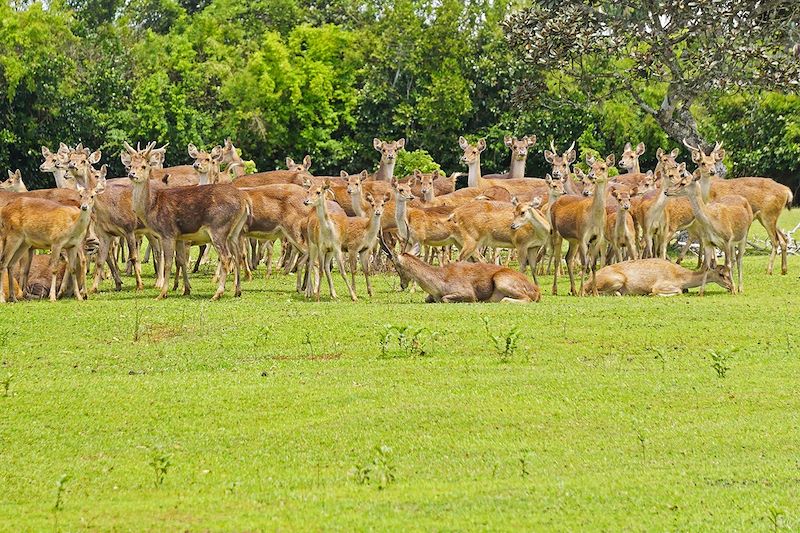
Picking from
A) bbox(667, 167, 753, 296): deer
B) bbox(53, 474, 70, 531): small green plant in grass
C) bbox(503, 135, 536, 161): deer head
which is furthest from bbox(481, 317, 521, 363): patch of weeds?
bbox(503, 135, 536, 161): deer head

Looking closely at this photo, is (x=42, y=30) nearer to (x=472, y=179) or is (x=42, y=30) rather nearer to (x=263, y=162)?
(x=263, y=162)

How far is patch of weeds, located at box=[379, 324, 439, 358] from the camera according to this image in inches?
527

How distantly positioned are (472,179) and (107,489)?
19.1 m

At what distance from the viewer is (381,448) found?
362 inches

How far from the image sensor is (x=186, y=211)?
18422 mm

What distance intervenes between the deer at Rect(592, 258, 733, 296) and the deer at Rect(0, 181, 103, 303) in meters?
6.82

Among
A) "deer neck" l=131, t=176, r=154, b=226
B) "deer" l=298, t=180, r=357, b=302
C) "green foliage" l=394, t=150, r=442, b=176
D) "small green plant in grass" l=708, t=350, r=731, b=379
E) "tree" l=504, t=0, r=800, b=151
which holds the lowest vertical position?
"small green plant in grass" l=708, t=350, r=731, b=379

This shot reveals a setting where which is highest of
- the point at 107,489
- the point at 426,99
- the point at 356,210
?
the point at 426,99

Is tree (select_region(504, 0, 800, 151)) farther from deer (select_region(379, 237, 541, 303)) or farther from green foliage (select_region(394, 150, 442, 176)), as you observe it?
deer (select_region(379, 237, 541, 303))

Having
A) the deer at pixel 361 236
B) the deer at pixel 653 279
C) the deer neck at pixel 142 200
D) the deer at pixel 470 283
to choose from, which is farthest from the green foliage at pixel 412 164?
the deer at pixel 470 283

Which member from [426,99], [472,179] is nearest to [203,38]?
[426,99]

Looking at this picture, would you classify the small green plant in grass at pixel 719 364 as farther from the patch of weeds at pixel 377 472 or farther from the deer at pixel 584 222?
the deer at pixel 584 222

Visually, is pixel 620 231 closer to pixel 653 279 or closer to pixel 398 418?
pixel 653 279

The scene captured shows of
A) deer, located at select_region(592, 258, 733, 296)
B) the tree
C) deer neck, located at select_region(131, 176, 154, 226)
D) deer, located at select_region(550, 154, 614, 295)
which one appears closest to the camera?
deer neck, located at select_region(131, 176, 154, 226)
